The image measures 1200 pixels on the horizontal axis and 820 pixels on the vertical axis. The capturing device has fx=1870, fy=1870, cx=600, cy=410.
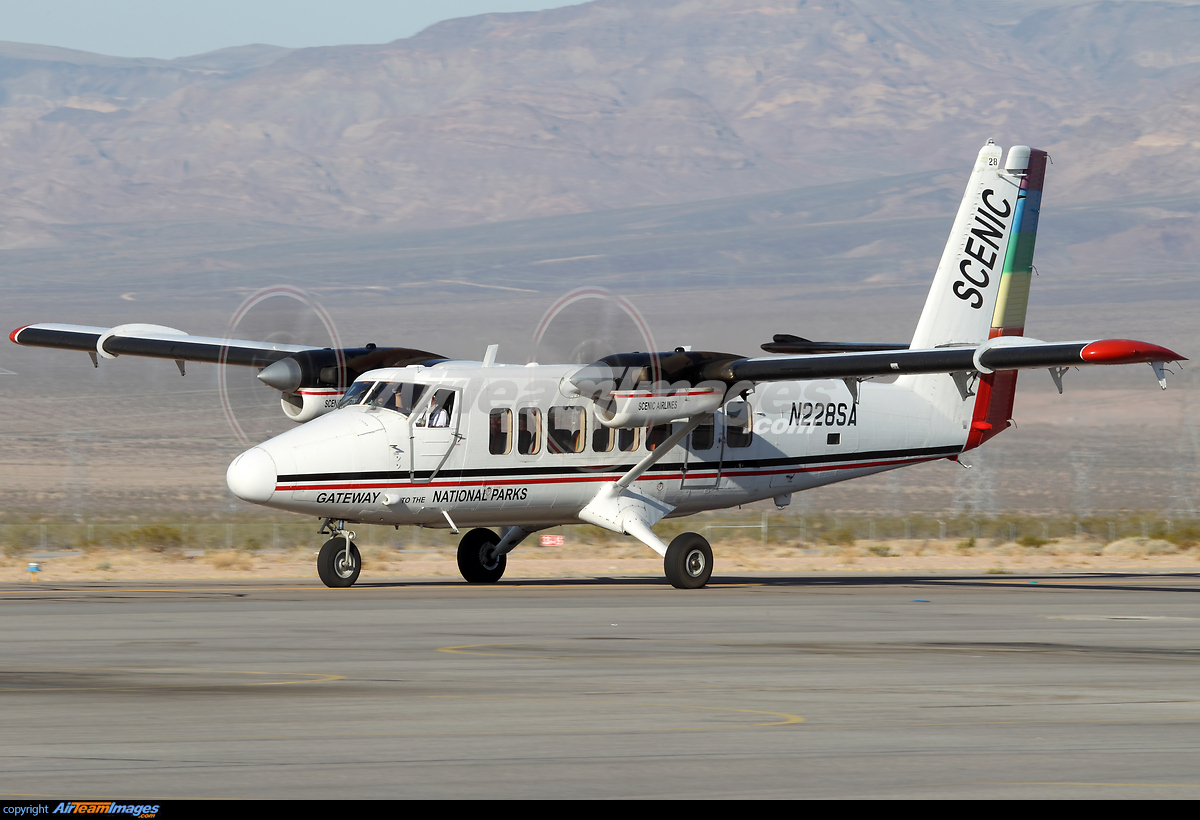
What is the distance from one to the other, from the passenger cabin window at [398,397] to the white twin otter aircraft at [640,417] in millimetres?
27

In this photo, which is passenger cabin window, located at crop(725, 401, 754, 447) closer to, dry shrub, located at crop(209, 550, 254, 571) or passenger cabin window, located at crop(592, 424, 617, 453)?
passenger cabin window, located at crop(592, 424, 617, 453)

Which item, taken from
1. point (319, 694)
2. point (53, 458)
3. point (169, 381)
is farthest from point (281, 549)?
point (169, 381)

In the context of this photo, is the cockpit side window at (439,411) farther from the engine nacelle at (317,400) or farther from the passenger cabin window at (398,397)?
the engine nacelle at (317,400)

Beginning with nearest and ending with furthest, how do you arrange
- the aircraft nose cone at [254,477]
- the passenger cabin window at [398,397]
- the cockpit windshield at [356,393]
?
1. the aircraft nose cone at [254,477]
2. the passenger cabin window at [398,397]
3. the cockpit windshield at [356,393]

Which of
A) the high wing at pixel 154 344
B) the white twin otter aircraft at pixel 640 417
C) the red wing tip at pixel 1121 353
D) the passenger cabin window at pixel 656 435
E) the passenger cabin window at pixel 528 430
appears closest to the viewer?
the red wing tip at pixel 1121 353

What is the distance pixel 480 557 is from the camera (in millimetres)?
30297

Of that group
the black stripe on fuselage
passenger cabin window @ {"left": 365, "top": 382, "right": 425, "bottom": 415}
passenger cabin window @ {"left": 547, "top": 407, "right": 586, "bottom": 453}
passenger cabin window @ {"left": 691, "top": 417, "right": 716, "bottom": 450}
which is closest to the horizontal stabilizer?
the black stripe on fuselage

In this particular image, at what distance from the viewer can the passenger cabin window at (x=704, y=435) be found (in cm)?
2991

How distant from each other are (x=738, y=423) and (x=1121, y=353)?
23.3 feet

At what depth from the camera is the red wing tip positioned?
82.8 ft

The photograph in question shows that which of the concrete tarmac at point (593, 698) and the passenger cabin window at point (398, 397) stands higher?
the passenger cabin window at point (398, 397)

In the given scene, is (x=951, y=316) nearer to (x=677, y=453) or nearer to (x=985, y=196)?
(x=985, y=196)

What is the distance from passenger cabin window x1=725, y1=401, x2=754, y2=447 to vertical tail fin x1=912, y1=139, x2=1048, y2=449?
12.5 ft

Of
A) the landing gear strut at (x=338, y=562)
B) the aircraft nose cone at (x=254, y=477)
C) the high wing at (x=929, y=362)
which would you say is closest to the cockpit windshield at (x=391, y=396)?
the landing gear strut at (x=338, y=562)
